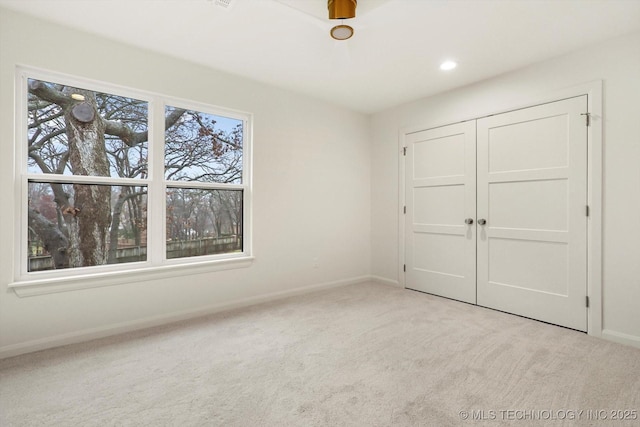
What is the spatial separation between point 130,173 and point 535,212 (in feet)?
12.6

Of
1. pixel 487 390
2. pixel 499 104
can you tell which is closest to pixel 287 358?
pixel 487 390

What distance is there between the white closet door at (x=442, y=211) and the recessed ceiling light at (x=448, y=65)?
0.71 m

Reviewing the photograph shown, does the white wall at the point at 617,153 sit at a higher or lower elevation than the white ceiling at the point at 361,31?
lower

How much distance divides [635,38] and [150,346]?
457 centimetres

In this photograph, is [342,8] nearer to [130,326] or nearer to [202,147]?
[202,147]

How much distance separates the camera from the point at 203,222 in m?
3.38

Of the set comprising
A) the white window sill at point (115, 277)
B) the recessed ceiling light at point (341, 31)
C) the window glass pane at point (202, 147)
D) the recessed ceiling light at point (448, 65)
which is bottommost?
the white window sill at point (115, 277)

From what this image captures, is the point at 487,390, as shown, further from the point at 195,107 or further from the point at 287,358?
the point at 195,107

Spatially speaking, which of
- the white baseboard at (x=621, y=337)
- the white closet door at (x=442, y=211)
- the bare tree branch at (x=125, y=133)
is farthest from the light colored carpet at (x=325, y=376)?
the bare tree branch at (x=125, y=133)

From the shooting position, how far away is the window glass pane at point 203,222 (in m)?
3.18

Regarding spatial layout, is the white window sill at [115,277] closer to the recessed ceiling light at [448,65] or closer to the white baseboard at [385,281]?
the white baseboard at [385,281]

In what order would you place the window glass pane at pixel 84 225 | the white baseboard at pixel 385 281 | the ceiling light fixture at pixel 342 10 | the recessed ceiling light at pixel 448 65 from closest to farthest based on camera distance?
the ceiling light fixture at pixel 342 10 → the window glass pane at pixel 84 225 → the recessed ceiling light at pixel 448 65 → the white baseboard at pixel 385 281

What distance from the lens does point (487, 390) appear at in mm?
1932

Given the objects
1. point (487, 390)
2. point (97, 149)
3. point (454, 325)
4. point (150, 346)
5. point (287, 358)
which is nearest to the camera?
Answer: point (487, 390)
